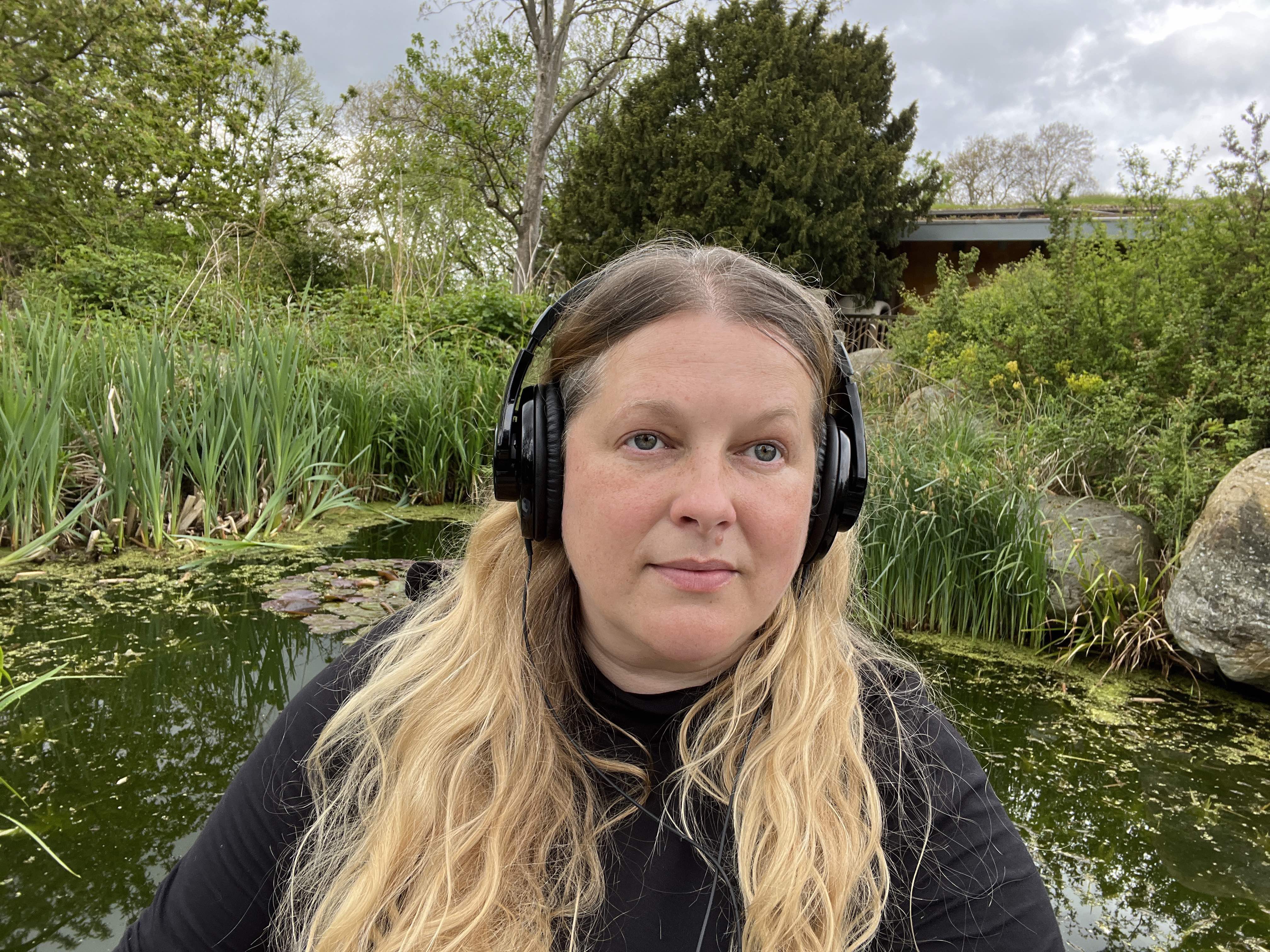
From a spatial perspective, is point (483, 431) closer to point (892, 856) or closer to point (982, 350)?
point (982, 350)

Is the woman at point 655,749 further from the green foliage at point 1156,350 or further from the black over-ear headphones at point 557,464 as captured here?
the green foliage at point 1156,350

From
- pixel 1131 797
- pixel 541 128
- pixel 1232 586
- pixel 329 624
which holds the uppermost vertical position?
pixel 541 128

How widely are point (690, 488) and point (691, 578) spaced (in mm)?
106

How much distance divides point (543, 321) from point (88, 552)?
328 cm

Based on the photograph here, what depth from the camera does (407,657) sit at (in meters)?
1.16

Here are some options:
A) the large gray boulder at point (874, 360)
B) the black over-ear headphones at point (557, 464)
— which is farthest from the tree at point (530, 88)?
the black over-ear headphones at point (557, 464)

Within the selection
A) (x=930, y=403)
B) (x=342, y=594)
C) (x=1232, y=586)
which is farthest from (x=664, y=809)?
(x=930, y=403)

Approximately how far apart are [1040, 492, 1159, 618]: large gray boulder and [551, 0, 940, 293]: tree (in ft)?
33.5

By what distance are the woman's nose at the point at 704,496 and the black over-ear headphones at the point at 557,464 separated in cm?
19

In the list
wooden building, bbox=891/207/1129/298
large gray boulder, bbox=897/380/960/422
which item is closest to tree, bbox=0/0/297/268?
large gray boulder, bbox=897/380/960/422

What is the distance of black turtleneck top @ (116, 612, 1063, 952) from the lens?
35.1 inches

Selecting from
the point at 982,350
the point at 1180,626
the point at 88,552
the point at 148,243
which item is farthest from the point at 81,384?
the point at 148,243

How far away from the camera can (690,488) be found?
92 centimetres

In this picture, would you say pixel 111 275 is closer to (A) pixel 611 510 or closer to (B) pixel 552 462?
(B) pixel 552 462
